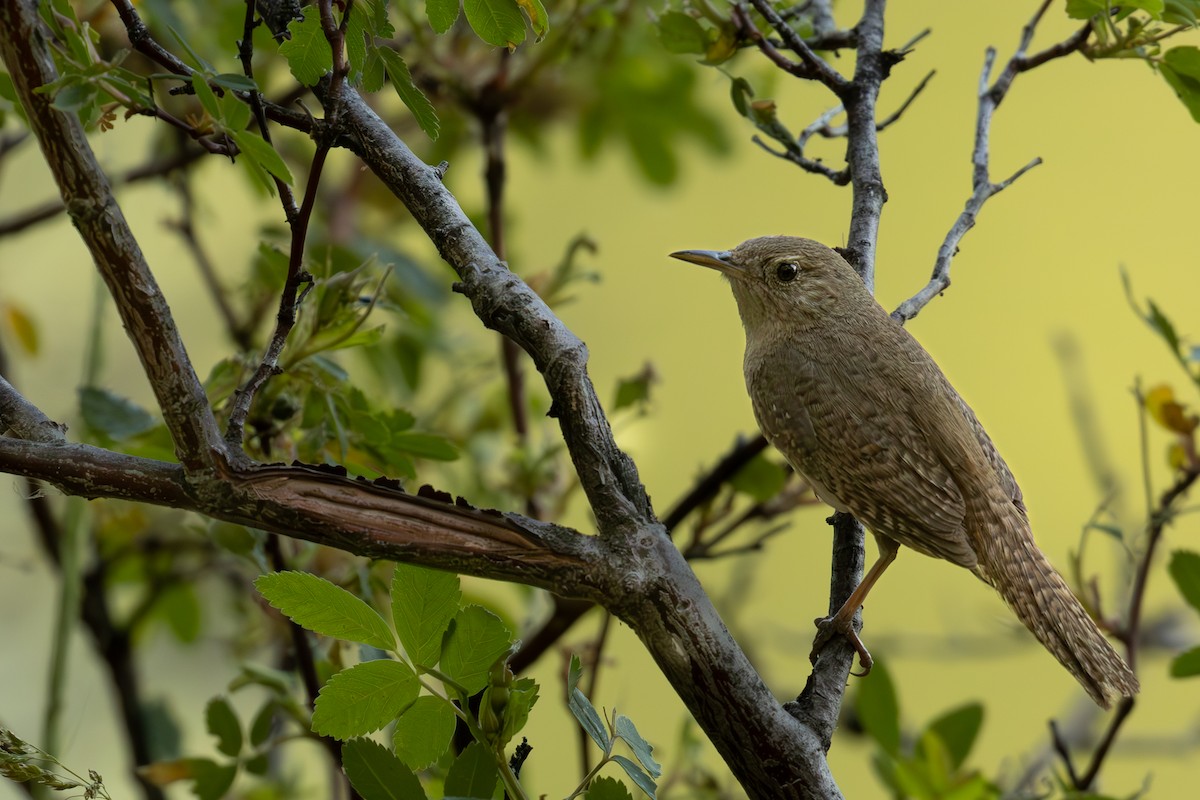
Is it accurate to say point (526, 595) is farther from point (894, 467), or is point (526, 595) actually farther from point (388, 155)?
point (388, 155)

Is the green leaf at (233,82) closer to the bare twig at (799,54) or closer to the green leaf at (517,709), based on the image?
the green leaf at (517,709)

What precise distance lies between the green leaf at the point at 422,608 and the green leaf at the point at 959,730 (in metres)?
1.05

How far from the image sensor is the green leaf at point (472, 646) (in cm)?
111

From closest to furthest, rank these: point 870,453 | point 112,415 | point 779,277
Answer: point 112,415 < point 870,453 < point 779,277

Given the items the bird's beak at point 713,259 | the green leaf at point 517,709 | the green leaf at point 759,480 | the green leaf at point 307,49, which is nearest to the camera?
the green leaf at point 517,709

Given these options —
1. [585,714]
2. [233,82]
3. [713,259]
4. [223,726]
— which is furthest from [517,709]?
Answer: [713,259]

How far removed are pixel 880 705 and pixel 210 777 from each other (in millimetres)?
1016

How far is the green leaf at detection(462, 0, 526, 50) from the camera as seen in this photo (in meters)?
1.24

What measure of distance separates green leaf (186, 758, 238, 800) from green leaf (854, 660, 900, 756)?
96 centimetres

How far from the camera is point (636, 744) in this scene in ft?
3.71

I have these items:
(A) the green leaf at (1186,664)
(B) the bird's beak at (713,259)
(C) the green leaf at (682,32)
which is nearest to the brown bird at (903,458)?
(A) the green leaf at (1186,664)

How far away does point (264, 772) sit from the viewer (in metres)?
1.80

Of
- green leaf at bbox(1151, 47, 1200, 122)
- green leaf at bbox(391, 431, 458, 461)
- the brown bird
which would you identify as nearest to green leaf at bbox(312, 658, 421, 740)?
green leaf at bbox(391, 431, 458, 461)

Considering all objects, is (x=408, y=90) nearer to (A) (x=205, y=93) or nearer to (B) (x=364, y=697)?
(A) (x=205, y=93)
